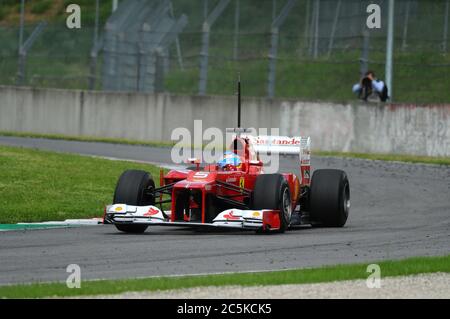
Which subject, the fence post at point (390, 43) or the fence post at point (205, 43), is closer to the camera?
the fence post at point (390, 43)

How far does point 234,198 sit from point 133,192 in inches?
52.3

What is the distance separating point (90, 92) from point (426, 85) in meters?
8.90

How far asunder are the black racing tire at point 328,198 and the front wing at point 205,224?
1.30 metres

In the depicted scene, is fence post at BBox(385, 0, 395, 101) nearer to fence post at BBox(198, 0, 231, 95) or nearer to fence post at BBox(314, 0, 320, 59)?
fence post at BBox(314, 0, 320, 59)

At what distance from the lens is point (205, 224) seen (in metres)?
14.2

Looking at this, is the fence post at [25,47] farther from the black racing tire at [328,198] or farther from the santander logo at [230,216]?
the santander logo at [230,216]

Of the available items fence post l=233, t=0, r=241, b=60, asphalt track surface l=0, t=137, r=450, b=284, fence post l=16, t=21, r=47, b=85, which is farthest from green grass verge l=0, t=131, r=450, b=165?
asphalt track surface l=0, t=137, r=450, b=284

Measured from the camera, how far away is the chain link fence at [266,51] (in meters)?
27.6

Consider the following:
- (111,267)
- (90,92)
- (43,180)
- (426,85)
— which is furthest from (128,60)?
(111,267)

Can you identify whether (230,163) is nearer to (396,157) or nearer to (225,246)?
(225,246)

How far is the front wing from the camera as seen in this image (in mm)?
14133

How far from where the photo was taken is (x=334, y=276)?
34.4ft

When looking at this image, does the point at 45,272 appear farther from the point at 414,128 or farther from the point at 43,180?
the point at 414,128

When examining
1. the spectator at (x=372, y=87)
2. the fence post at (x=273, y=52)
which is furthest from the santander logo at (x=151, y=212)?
the fence post at (x=273, y=52)
